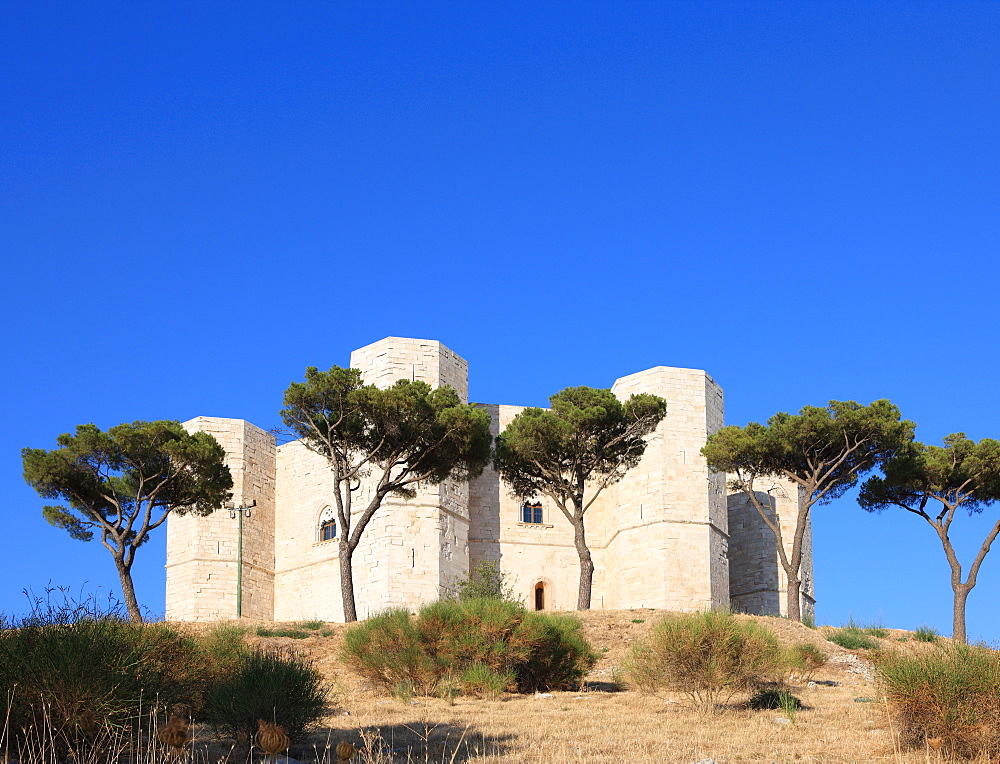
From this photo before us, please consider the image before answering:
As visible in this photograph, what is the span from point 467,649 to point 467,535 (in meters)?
15.9

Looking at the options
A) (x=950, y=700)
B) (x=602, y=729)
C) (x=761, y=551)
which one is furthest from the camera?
(x=761, y=551)

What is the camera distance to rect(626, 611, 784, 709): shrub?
496 inches

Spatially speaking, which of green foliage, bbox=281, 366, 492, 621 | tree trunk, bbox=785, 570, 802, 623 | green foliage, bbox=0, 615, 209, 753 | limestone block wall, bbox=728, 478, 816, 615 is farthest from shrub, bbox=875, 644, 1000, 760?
limestone block wall, bbox=728, 478, 816, 615

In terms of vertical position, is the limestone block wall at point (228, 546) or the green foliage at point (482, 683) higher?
the limestone block wall at point (228, 546)

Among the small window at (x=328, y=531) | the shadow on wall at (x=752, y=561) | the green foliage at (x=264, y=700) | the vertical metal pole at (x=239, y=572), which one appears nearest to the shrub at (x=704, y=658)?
the green foliage at (x=264, y=700)

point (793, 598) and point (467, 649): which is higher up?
point (793, 598)

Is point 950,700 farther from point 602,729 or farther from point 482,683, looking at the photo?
point 482,683

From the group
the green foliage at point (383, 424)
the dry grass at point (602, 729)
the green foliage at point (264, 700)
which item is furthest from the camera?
the green foliage at point (383, 424)

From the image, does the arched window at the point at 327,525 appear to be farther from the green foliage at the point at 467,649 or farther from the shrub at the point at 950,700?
the shrub at the point at 950,700

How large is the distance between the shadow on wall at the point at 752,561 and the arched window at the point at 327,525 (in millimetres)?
11661

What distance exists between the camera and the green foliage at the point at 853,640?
20.2m

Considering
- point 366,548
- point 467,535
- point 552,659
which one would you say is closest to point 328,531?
point 366,548

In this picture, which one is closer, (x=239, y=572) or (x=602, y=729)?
(x=602, y=729)

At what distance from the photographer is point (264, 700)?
9289 millimetres
